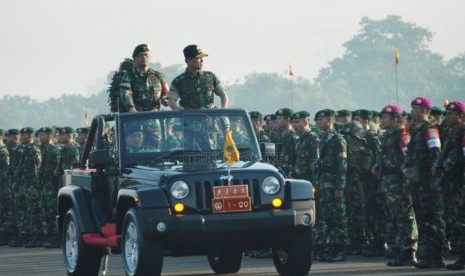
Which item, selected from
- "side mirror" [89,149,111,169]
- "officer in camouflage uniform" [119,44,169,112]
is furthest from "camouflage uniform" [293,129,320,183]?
"side mirror" [89,149,111,169]

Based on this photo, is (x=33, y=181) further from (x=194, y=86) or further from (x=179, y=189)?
(x=179, y=189)

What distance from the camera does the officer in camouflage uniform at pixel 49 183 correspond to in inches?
1039

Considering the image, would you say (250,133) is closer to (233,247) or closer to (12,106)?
(233,247)

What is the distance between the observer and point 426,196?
1770 cm

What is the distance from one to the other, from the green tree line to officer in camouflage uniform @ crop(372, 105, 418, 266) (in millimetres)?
112590

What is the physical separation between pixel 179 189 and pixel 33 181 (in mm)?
12990

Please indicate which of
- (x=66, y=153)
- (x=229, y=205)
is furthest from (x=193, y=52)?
(x=66, y=153)

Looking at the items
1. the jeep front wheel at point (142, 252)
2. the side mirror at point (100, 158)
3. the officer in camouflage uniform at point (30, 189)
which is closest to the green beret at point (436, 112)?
the side mirror at point (100, 158)

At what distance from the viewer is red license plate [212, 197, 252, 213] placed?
580 inches

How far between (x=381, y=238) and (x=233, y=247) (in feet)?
20.4

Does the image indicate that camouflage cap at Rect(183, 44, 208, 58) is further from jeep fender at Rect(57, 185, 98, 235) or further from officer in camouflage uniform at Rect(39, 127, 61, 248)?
officer in camouflage uniform at Rect(39, 127, 61, 248)

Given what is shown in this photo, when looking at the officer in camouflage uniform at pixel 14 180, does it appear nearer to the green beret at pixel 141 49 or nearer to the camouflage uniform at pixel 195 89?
the green beret at pixel 141 49

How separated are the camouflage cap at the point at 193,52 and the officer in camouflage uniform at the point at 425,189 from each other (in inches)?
111

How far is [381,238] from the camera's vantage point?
68.3ft
